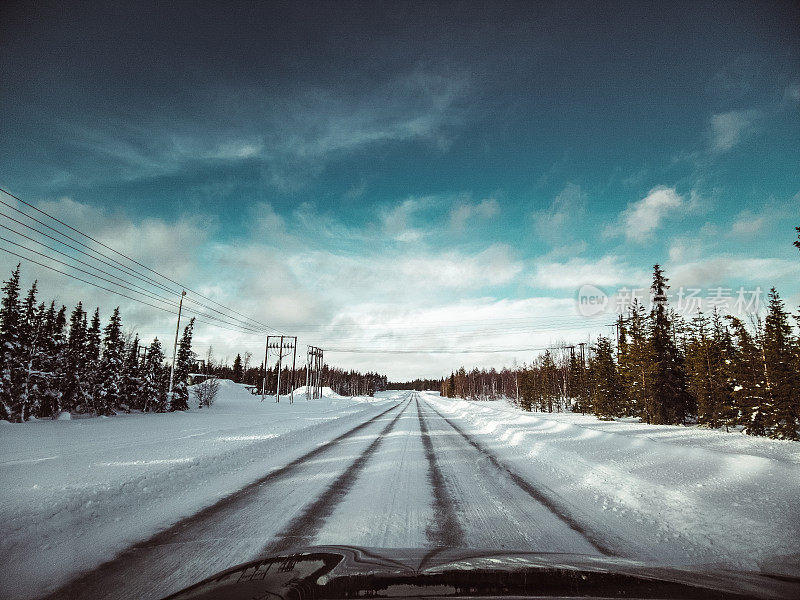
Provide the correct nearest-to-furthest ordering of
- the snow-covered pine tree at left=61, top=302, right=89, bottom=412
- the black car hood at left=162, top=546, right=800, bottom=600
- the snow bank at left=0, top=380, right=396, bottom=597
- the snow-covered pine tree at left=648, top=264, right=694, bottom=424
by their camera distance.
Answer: the black car hood at left=162, top=546, right=800, bottom=600, the snow bank at left=0, top=380, right=396, bottom=597, the snow-covered pine tree at left=648, top=264, right=694, bottom=424, the snow-covered pine tree at left=61, top=302, right=89, bottom=412

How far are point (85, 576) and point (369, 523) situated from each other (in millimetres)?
2566

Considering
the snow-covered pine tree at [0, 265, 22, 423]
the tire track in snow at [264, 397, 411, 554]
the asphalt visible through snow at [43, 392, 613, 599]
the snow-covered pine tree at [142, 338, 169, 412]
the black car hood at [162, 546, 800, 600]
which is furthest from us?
the snow-covered pine tree at [142, 338, 169, 412]

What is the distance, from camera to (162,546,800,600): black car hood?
177 cm

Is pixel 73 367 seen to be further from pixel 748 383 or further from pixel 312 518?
pixel 748 383

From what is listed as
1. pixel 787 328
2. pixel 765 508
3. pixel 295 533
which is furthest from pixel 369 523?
pixel 787 328

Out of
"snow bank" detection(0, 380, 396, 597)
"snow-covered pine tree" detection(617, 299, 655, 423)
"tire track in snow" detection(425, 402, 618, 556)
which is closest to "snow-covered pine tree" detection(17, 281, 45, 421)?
"snow bank" detection(0, 380, 396, 597)

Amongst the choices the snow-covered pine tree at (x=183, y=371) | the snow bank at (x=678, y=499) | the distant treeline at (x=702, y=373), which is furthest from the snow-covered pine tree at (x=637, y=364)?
the snow-covered pine tree at (x=183, y=371)

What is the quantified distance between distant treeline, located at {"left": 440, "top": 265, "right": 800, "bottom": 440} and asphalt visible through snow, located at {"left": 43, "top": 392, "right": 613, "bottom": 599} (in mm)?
20853

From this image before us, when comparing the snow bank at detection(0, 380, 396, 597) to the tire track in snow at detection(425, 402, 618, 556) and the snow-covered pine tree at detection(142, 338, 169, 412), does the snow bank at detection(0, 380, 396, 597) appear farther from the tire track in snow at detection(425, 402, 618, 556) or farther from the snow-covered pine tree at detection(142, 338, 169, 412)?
the snow-covered pine tree at detection(142, 338, 169, 412)

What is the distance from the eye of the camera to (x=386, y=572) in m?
1.97

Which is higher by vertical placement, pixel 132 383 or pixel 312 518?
pixel 312 518

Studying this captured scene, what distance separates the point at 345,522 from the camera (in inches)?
163

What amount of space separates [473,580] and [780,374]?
25.4m

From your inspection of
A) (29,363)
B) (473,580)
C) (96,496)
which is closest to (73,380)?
(29,363)
